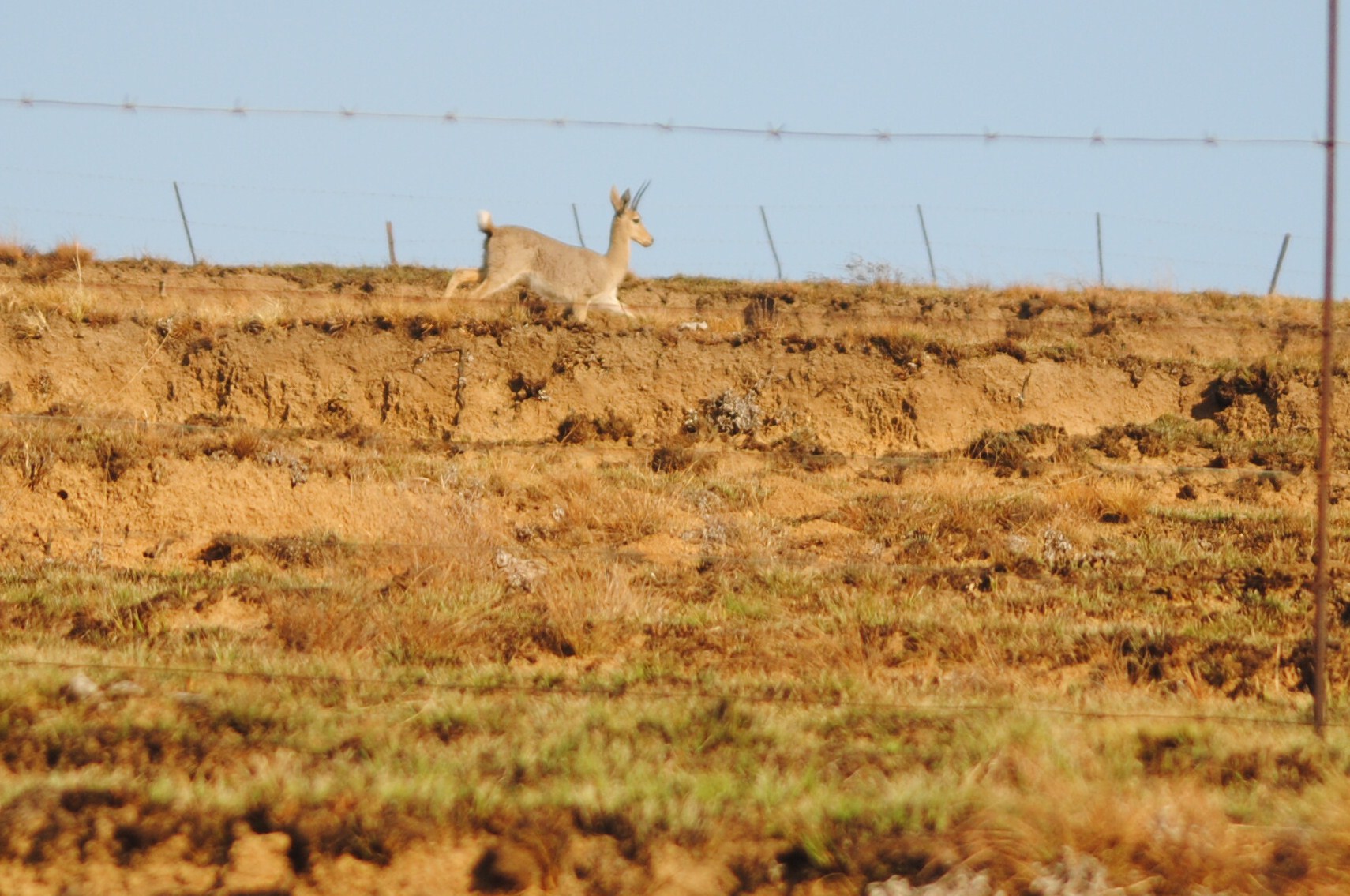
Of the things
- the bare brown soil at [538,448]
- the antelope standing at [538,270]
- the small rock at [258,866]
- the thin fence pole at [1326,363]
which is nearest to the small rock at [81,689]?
the bare brown soil at [538,448]

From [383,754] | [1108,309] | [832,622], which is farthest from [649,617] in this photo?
[1108,309]

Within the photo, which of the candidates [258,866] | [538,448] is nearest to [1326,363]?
[258,866]

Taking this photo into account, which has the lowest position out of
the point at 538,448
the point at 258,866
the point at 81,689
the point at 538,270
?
the point at 258,866

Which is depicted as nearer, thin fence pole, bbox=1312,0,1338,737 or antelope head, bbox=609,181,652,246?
thin fence pole, bbox=1312,0,1338,737

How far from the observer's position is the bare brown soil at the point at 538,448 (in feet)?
18.3

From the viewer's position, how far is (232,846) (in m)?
5.55

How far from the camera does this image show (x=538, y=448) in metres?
A: 15.5

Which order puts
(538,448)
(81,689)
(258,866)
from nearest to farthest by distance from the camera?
1. (258,866)
2. (81,689)
3. (538,448)

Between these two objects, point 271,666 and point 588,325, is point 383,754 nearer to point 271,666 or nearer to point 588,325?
point 271,666

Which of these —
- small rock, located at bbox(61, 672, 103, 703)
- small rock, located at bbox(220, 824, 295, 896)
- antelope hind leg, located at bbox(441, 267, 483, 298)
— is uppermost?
antelope hind leg, located at bbox(441, 267, 483, 298)

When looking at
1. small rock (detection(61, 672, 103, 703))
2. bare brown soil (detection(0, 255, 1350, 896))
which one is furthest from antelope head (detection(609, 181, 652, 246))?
small rock (detection(61, 672, 103, 703))

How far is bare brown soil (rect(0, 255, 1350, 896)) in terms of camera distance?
5.57 metres

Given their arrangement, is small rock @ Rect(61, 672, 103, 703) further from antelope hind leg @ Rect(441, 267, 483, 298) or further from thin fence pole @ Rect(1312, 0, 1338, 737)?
antelope hind leg @ Rect(441, 267, 483, 298)

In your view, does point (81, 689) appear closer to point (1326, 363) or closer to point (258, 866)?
point (258, 866)
